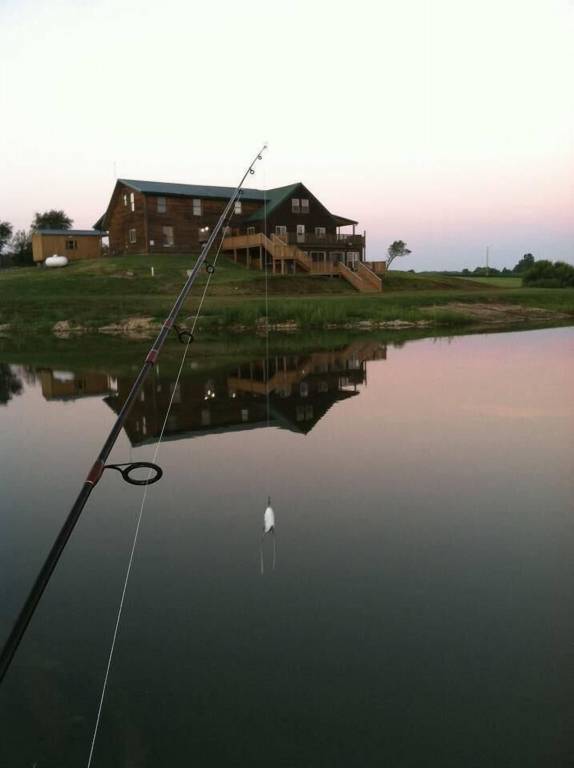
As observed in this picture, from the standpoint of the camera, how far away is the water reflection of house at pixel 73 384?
21031 millimetres

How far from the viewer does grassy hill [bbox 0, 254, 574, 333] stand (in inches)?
1530

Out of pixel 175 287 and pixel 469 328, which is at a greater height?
pixel 175 287

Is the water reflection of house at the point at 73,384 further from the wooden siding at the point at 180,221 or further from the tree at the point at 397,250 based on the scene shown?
the tree at the point at 397,250

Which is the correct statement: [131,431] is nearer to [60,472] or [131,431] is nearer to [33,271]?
[60,472]

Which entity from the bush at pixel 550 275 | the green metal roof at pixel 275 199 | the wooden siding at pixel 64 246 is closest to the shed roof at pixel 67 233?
the wooden siding at pixel 64 246

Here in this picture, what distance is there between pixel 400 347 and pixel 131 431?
18.4 meters

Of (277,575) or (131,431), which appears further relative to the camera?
(131,431)

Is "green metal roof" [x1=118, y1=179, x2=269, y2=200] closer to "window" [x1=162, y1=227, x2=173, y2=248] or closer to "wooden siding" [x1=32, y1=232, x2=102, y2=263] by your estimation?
"window" [x1=162, y1=227, x2=173, y2=248]

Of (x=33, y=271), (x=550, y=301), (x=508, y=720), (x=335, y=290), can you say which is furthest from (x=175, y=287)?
(x=508, y=720)

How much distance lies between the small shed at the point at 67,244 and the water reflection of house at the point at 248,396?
1689 inches

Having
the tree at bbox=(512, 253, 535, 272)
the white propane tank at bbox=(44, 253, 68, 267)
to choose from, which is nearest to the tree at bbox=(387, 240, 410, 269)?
the tree at bbox=(512, 253, 535, 272)

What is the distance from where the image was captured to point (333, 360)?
26891 millimetres

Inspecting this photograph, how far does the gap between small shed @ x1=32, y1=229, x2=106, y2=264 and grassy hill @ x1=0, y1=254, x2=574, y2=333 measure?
225 inches

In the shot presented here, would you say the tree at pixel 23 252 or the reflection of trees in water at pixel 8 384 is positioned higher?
the tree at pixel 23 252
